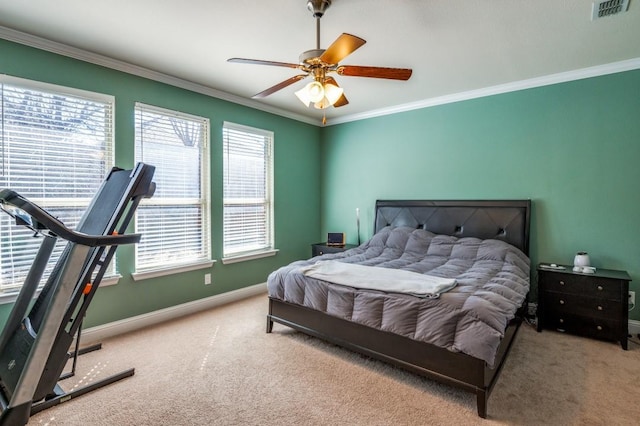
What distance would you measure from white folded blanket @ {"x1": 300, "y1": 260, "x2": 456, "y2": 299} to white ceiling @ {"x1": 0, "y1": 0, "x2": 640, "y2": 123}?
1.94 metres

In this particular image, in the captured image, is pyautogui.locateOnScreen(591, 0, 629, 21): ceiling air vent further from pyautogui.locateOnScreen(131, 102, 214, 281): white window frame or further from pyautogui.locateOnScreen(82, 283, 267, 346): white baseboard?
pyautogui.locateOnScreen(82, 283, 267, 346): white baseboard

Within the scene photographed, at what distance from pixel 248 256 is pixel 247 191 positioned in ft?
2.84

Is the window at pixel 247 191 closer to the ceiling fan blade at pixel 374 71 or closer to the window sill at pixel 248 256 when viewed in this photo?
the window sill at pixel 248 256

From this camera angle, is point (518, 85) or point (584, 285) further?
point (518, 85)

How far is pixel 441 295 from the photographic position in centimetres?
220

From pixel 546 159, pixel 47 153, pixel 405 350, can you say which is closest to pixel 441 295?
pixel 405 350

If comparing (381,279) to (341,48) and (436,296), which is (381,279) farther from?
(341,48)

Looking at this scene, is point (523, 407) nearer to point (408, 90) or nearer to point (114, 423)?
point (114, 423)

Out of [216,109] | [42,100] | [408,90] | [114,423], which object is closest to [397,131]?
[408,90]

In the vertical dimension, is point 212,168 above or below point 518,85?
below

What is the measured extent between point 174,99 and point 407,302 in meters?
3.15

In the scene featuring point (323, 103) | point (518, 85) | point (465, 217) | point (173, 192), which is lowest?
point (465, 217)

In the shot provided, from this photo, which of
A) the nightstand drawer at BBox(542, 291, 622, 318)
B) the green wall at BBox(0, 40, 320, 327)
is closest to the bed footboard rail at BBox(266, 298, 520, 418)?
the nightstand drawer at BBox(542, 291, 622, 318)

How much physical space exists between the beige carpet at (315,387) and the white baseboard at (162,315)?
12 cm
